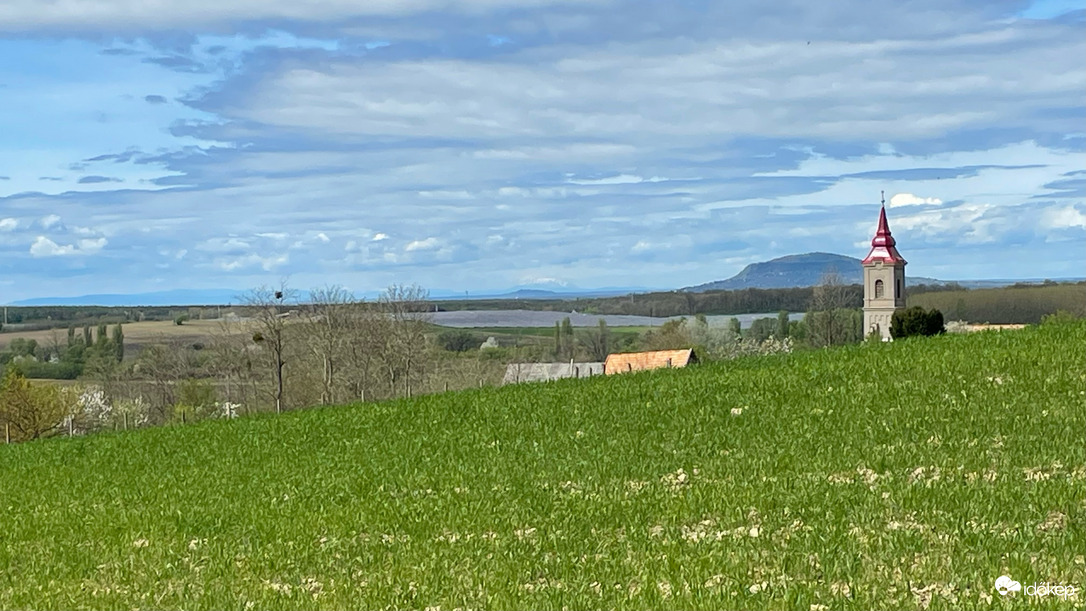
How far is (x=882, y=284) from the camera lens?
110812mm

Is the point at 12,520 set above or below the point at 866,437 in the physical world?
below

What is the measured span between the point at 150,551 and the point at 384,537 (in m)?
2.78

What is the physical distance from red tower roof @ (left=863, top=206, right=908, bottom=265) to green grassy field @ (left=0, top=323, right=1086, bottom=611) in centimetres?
8798

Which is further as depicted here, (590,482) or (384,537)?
(590,482)

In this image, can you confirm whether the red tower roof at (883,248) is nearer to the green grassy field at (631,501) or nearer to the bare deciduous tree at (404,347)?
the bare deciduous tree at (404,347)

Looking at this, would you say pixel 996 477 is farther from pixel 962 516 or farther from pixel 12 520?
pixel 12 520

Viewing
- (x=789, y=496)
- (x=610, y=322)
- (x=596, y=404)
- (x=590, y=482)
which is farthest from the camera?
(x=610, y=322)

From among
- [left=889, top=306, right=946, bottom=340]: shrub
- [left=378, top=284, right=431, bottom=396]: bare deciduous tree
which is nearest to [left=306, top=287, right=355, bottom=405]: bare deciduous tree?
[left=378, top=284, right=431, bottom=396]: bare deciduous tree

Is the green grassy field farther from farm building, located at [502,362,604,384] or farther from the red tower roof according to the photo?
the red tower roof

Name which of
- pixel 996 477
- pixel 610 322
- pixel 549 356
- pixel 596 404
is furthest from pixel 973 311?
pixel 996 477

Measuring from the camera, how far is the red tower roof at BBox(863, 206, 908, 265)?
363ft

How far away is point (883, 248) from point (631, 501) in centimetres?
10455

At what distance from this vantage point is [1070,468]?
Result: 42.7 ft

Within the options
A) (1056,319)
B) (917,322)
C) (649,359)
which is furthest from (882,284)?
(1056,319)
